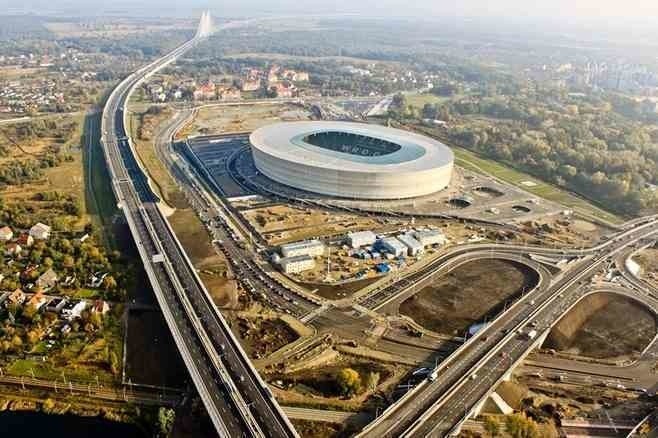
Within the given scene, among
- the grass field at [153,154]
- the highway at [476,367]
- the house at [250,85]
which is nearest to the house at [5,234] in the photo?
the grass field at [153,154]

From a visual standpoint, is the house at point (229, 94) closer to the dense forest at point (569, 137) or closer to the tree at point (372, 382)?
the dense forest at point (569, 137)

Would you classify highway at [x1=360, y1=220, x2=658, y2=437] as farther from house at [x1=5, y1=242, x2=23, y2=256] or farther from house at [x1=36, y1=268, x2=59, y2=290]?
house at [x1=5, y1=242, x2=23, y2=256]

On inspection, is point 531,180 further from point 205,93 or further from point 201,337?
point 205,93

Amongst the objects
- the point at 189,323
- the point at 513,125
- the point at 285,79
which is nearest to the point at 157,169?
the point at 189,323

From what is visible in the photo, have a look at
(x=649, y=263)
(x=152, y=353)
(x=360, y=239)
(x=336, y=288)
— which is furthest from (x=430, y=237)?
(x=152, y=353)

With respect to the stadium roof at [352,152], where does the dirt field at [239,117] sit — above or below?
below
